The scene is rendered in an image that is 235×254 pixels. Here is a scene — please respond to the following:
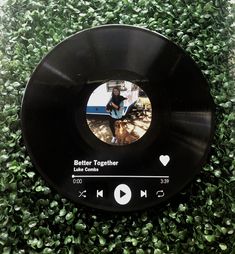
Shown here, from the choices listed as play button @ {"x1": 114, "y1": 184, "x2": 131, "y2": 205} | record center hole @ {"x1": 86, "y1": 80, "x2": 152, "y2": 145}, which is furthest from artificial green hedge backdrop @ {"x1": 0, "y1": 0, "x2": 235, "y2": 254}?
record center hole @ {"x1": 86, "y1": 80, "x2": 152, "y2": 145}

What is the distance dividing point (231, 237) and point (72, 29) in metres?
1.02

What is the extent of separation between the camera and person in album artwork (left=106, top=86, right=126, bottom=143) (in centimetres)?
157

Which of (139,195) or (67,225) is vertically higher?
(139,195)

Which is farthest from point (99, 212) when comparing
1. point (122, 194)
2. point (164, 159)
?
point (164, 159)

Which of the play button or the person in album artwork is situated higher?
the person in album artwork

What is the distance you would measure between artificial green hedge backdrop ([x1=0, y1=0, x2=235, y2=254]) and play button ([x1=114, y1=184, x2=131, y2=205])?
67 millimetres

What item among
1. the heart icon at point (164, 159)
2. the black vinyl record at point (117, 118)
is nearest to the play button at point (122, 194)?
the black vinyl record at point (117, 118)

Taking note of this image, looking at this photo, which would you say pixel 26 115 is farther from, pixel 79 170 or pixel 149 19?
pixel 149 19

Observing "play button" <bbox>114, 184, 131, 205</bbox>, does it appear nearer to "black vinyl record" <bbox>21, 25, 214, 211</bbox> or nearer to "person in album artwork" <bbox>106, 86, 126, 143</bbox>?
"black vinyl record" <bbox>21, 25, 214, 211</bbox>

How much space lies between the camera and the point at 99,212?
60.4 inches

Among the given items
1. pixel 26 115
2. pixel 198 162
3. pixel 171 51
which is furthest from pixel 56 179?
pixel 171 51

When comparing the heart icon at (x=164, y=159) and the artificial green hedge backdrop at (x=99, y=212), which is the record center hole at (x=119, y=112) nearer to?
the heart icon at (x=164, y=159)

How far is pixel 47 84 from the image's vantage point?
60.5 inches

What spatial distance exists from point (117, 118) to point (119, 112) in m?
0.02
